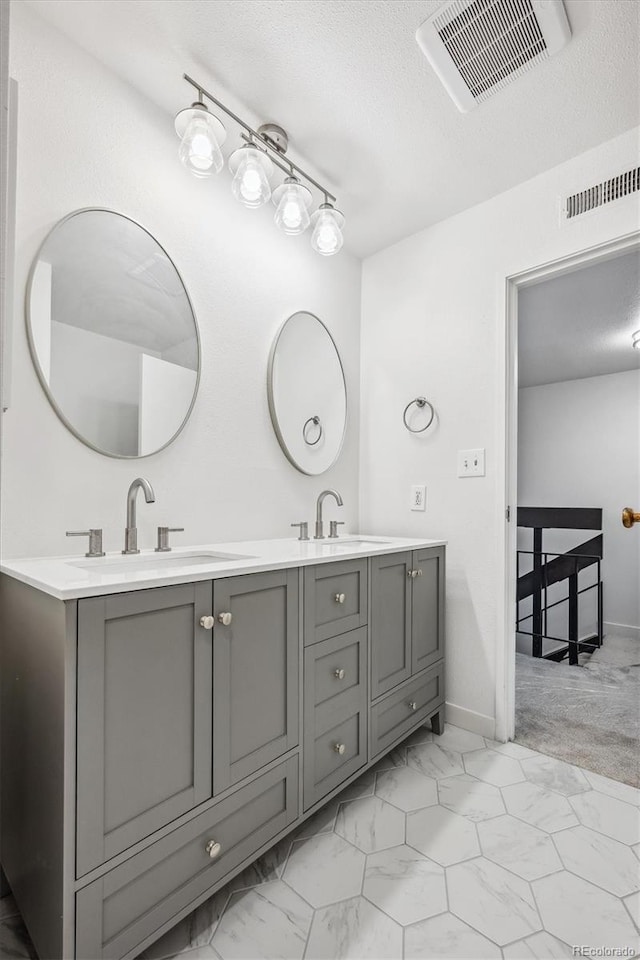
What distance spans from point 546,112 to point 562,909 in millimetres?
2345

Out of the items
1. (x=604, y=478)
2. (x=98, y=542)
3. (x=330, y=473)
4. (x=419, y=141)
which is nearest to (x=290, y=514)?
(x=330, y=473)

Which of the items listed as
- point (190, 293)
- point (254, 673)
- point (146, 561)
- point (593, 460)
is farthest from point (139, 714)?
point (593, 460)

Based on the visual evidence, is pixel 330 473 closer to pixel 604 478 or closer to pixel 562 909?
pixel 562 909

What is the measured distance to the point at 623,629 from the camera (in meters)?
3.95

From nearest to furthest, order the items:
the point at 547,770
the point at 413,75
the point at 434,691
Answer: the point at 413,75, the point at 547,770, the point at 434,691

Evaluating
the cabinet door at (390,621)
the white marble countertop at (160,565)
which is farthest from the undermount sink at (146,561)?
the cabinet door at (390,621)

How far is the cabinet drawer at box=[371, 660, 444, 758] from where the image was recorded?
5.32ft

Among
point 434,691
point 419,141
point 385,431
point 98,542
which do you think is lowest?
point 434,691

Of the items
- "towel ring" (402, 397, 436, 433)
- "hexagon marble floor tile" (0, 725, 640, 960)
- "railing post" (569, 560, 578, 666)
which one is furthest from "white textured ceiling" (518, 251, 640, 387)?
"hexagon marble floor tile" (0, 725, 640, 960)

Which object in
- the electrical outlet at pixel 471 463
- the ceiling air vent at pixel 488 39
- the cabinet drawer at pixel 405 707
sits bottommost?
the cabinet drawer at pixel 405 707

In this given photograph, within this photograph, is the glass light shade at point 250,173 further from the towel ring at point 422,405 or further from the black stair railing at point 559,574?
the black stair railing at point 559,574

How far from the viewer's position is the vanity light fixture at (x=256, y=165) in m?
1.46

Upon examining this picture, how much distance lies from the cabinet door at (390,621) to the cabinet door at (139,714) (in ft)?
2.29

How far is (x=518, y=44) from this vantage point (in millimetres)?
1362
